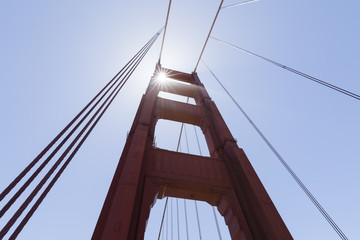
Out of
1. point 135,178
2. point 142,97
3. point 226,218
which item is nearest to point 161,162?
point 135,178

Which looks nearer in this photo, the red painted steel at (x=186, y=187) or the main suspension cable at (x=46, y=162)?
the main suspension cable at (x=46, y=162)

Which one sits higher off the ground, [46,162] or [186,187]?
[186,187]

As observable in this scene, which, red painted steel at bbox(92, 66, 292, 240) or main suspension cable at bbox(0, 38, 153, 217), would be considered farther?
red painted steel at bbox(92, 66, 292, 240)

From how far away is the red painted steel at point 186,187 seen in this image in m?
5.18

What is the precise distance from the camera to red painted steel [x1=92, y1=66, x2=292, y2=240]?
518cm

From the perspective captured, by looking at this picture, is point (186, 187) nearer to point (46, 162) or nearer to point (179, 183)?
point (179, 183)

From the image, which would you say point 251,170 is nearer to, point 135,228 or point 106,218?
point 135,228

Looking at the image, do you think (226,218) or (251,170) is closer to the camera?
(226,218)

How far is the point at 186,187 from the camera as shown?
23.8 ft

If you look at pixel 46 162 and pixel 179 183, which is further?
pixel 179 183

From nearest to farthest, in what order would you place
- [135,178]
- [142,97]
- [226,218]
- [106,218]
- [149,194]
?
1. [106,218]
2. [135,178]
3. [149,194]
4. [226,218]
5. [142,97]

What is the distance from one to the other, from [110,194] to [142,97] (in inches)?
276

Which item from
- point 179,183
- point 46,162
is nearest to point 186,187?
point 179,183

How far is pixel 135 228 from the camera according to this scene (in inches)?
210
